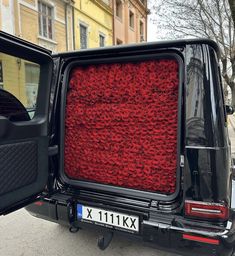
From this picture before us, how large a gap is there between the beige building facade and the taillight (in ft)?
60.9

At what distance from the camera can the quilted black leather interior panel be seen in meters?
1.53

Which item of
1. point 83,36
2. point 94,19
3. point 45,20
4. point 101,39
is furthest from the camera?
point 101,39

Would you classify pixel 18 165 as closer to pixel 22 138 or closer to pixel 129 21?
pixel 22 138

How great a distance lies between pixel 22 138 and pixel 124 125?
2.66 feet

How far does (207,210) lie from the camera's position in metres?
1.64

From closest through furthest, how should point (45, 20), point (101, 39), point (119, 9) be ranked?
point (45, 20)
point (101, 39)
point (119, 9)

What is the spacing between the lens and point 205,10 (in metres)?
12.6

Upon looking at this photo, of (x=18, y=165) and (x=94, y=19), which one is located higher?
(x=94, y=19)

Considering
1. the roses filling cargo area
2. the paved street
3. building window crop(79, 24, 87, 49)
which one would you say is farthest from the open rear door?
building window crop(79, 24, 87, 49)

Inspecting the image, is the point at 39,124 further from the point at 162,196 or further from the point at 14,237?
the point at 14,237

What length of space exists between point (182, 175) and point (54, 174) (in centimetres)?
114

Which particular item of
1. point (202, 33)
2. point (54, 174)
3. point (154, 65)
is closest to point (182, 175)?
point (154, 65)

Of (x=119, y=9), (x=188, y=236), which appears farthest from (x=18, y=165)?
(x=119, y=9)

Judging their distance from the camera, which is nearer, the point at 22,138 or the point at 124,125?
the point at 22,138
